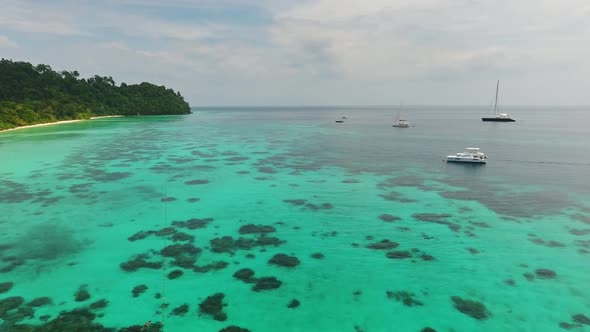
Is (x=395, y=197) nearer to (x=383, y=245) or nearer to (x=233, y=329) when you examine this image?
(x=383, y=245)

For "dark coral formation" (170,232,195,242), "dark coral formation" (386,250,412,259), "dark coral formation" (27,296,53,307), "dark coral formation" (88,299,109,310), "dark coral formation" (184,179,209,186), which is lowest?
"dark coral formation" (386,250,412,259)

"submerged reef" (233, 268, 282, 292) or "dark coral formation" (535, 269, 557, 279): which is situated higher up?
"submerged reef" (233, 268, 282, 292)

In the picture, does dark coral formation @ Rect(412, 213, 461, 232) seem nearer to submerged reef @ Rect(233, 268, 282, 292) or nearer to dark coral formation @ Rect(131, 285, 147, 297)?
submerged reef @ Rect(233, 268, 282, 292)

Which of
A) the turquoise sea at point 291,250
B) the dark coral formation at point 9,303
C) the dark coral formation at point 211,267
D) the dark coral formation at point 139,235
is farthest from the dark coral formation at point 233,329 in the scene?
the dark coral formation at point 139,235

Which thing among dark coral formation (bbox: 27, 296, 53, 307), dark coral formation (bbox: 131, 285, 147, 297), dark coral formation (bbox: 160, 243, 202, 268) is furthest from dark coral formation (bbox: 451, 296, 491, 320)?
dark coral formation (bbox: 27, 296, 53, 307)

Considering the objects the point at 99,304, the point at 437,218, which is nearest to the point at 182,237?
the point at 99,304

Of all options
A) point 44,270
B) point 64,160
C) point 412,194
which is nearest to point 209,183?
point 44,270

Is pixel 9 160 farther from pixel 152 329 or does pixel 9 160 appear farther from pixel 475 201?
pixel 475 201
